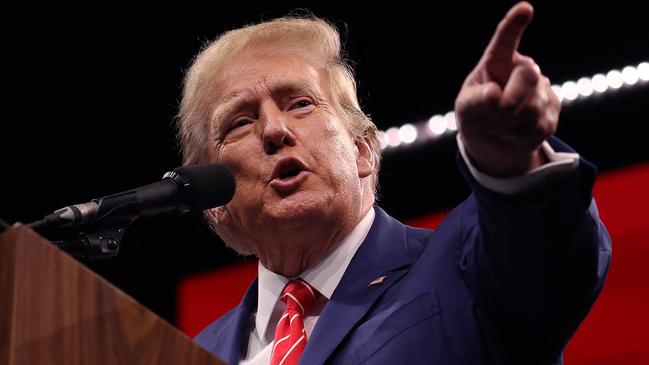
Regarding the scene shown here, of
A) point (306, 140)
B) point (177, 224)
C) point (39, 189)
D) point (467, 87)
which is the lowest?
point (177, 224)

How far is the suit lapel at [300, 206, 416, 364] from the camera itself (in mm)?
1671

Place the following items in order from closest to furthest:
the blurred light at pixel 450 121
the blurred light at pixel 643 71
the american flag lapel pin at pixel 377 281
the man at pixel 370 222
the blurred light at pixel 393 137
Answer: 1. the man at pixel 370 222
2. the american flag lapel pin at pixel 377 281
3. the blurred light at pixel 643 71
4. the blurred light at pixel 450 121
5. the blurred light at pixel 393 137

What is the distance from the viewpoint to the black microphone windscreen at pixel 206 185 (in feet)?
5.01

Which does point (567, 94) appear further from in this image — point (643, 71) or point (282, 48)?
point (282, 48)

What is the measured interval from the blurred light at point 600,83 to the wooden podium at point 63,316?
104 inches

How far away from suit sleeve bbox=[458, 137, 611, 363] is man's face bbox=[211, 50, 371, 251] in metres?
0.54

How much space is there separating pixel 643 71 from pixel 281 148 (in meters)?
1.79

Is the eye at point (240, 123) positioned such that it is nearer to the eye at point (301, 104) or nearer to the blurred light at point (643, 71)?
the eye at point (301, 104)

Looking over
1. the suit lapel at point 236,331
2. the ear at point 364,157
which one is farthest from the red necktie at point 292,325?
the ear at point 364,157

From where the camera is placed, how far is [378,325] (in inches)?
65.1

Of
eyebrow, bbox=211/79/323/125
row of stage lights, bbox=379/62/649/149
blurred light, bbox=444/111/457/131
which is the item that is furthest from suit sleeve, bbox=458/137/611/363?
blurred light, bbox=444/111/457/131

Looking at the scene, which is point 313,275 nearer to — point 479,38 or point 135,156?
point 479,38

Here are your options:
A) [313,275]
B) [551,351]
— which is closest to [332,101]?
[313,275]

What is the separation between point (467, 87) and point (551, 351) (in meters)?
0.51
